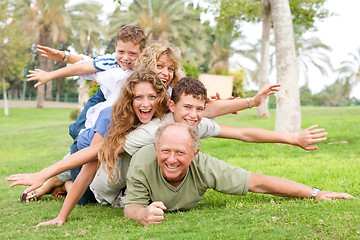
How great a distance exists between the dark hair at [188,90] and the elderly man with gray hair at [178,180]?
1.69 feet

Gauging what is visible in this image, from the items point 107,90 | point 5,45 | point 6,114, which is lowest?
point 6,114

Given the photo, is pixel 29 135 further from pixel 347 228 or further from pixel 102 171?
pixel 347 228

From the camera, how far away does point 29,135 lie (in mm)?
20750

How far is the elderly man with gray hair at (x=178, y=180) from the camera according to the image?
4273mm

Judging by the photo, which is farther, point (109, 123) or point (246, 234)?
point (109, 123)

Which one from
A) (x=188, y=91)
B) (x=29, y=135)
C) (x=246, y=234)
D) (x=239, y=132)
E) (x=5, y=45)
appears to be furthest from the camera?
(x=5, y=45)

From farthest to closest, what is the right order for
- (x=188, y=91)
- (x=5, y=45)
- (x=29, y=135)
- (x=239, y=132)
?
(x=5, y=45) → (x=29, y=135) → (x=239, y=132) → (x=188, y=91)

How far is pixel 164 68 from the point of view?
5.29m

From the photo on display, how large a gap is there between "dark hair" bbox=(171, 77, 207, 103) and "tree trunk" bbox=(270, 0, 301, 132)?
6.85 meters

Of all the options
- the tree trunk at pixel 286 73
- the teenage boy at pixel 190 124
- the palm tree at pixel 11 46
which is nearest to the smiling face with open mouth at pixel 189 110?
the teenage boy at pixel 190 124

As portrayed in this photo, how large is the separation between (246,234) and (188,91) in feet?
5.36

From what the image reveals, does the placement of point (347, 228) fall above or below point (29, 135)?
above

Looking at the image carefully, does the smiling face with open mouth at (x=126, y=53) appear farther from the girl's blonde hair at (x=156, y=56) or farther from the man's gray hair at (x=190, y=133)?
the man's gray hair at (x=190, y=133)

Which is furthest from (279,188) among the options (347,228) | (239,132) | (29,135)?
(29,135)
